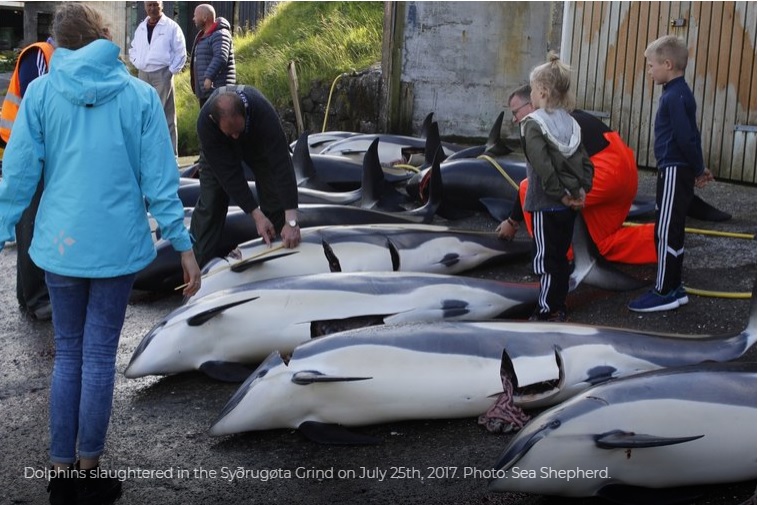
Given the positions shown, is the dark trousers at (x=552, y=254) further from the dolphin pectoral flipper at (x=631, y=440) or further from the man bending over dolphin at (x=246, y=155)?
the dolphin pectoral flipper at (x=631, y=440)

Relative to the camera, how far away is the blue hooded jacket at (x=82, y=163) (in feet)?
14.2

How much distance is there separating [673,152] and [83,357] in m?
3.90

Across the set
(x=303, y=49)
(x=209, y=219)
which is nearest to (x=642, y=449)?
(x=209, y=219)

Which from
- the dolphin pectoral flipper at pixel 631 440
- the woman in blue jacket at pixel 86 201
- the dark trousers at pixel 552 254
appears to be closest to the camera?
the dolphin pectoral flipper at pixel 631 440

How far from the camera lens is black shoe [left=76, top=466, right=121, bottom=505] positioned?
4535 mm

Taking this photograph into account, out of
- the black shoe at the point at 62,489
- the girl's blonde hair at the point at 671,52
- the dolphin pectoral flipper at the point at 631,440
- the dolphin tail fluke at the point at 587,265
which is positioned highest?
the girl's blonde hair at the point at 671,52

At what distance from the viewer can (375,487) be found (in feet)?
15.4

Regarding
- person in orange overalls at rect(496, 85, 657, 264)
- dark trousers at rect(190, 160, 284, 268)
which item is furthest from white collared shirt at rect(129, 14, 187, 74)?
person in orange overalls at rect(496, 85, 657, 264)

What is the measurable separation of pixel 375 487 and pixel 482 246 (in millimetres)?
3632

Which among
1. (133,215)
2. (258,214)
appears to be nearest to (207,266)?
(258,214)

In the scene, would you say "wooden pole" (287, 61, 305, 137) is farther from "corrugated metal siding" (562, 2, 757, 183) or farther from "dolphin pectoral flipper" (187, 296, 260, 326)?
"dolphin pectoral flipper" (187, 296, 260, 326)

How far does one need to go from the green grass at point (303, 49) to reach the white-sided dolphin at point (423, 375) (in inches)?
483

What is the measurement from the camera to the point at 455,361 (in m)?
5.27

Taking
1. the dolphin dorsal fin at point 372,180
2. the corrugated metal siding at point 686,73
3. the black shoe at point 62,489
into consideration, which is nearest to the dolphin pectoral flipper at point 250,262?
the dolphin dorsal fin at point 372,180
